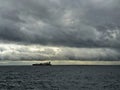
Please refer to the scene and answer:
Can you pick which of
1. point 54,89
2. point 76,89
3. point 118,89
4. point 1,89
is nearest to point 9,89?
point 1,89

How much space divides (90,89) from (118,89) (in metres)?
9.16

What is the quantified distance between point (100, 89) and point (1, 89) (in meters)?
31.7

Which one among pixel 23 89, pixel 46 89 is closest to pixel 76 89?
pixel 46 89

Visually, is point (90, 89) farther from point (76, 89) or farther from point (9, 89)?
point (9, 89)

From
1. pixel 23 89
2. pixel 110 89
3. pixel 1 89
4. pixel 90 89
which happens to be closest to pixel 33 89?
pixel 23 89

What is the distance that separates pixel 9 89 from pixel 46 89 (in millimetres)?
12022

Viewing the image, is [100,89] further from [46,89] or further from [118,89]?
[46,89]

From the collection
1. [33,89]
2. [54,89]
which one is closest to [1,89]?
[33,89]

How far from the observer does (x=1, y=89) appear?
256 feet

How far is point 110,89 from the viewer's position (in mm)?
78062

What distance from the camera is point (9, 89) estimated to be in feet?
259

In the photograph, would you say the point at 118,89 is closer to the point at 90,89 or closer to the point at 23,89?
the point at 90,89

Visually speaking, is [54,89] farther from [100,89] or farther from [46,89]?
[100,89]

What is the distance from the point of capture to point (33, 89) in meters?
79.2
